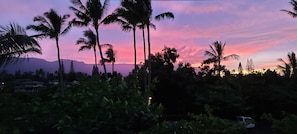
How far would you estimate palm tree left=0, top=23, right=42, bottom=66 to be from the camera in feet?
19.2

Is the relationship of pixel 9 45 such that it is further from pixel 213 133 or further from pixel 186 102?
pixel 186 102

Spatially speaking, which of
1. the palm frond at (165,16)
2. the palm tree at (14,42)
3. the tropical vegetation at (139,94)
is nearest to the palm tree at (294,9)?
the tropical vegetation at (139,94)

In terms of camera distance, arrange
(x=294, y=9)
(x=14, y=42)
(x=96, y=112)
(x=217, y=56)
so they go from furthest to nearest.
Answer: (x=217, y=56), (x=294, y=9), (x=14, y=42), (x=96, y=112)

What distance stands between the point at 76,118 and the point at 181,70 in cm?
2870

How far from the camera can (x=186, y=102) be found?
2992 centimetres

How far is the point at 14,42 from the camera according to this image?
5.85 metres

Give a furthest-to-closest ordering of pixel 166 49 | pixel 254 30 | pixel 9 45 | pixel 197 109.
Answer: pixel 166 49 < pixel 197 109 < pixel 254 30 < pixel 9 45

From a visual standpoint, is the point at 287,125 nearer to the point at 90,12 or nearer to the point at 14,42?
the point at 14,42

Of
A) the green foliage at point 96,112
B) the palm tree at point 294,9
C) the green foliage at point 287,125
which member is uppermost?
the palm tree at point 294,9

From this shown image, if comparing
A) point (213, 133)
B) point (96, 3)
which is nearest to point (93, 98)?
point (213, 133)

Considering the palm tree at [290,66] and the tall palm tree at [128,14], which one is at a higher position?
the tall palm tree at [128,14]

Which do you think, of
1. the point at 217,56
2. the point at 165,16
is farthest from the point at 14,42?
the point at 217,56

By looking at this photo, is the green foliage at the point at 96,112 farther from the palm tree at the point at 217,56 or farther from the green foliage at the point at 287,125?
the palm tree at the point at 217,56

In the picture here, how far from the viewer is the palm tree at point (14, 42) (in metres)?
5.85
